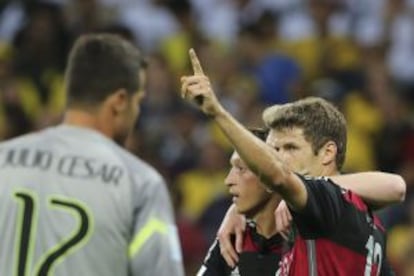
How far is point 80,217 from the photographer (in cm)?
557

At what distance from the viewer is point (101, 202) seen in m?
5.59

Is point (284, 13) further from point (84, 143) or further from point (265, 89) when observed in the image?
point (84, 143)

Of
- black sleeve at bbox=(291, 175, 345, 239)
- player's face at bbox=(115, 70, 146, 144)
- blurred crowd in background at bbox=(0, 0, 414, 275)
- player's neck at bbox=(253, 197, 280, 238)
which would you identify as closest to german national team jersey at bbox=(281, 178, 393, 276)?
black sleeve at bbox=(291, 175, 345, 239)

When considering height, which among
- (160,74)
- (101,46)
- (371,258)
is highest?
(160,74)

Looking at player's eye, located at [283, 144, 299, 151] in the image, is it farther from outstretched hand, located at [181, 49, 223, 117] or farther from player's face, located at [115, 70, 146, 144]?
player's face, located at [115, 70, 146, 144]

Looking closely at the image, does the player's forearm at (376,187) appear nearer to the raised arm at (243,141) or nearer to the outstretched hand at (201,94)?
the raised arm at (243,141)

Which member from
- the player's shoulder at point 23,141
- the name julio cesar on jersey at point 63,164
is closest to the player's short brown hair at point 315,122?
the name julio cesar on jersey at point 63,164

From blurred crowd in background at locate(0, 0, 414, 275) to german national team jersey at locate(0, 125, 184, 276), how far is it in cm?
523

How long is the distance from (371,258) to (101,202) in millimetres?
1071

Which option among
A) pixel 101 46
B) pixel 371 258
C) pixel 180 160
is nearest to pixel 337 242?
pixel 371 258

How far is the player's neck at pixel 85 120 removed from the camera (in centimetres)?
585

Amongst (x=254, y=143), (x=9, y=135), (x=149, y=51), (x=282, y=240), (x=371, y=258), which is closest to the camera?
(x=254, y=143)

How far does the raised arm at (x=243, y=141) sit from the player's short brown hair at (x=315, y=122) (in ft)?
1.44

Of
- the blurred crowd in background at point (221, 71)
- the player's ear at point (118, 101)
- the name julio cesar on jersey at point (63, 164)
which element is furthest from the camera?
the blurred crowd in background at point (221, 71)
